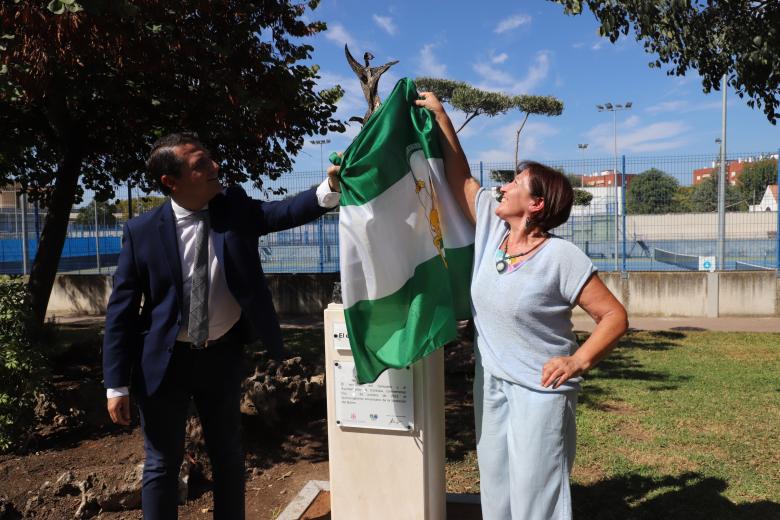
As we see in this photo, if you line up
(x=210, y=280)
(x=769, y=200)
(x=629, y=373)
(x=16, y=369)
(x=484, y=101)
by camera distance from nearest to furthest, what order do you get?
(x=210, y=280) → (x=16, y=369) → (x=629, y=373) → (x=769, y=200) → (x=484, y=101)

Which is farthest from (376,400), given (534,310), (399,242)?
(534,310)

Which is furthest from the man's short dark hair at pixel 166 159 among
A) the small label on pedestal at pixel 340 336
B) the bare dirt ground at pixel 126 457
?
the bare dirt ground at pixel 126 457

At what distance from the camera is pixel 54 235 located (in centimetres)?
685

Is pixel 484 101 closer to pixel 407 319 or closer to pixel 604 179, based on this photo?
pixel 604 179

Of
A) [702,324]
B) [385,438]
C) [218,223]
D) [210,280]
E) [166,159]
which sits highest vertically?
[166,159]

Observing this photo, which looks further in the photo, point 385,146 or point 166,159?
point 385,146

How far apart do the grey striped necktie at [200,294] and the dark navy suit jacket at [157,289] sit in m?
0.05

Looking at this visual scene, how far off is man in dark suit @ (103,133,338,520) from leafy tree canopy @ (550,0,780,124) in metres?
4.41

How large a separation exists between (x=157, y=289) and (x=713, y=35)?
21.5 feet

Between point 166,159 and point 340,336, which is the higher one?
point 166,159

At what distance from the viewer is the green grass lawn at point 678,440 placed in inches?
144

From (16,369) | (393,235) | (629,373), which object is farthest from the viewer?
(629,373)

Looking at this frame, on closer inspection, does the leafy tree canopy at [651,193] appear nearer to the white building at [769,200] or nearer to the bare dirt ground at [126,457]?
the white building at [769,200]

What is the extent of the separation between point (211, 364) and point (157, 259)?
0.52 m
